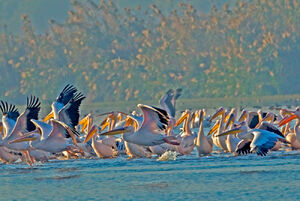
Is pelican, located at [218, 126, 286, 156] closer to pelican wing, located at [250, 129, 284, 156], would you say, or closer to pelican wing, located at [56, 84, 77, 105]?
pelican wing, located at [250, 129, 284, 156]

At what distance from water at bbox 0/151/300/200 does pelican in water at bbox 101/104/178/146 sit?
1.34 feet

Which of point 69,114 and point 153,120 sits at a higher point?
point 69,114

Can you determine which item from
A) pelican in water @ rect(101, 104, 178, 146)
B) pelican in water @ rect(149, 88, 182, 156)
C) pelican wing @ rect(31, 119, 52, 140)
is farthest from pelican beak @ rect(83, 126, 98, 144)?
pelican wing @ rect(31, 119, 52, 140)

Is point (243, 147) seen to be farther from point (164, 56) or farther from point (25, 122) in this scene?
point (164, 56)

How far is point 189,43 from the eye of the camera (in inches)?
2790

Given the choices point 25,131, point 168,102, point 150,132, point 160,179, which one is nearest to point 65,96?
point 25,131

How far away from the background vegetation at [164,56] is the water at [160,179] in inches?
1760

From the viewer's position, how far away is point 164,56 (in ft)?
225

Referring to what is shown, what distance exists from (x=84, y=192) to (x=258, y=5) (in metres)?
60.4

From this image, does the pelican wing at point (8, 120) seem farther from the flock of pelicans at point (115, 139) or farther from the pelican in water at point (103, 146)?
the pelican in water at point (103, 146)

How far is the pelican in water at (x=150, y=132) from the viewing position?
16922 mm

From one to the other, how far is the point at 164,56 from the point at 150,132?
51.4m

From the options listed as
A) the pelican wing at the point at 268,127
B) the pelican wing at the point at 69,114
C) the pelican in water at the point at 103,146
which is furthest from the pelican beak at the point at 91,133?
the pelican wing at the point at 268,127

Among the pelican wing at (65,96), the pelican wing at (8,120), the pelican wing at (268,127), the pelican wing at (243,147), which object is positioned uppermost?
the pelican wing at (65,96)
